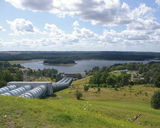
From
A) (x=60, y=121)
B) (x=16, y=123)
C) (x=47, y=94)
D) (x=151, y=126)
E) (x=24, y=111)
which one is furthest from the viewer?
(x=47, y=94)

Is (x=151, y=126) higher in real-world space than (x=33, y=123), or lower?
lower

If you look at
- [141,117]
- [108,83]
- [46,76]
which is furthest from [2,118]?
[46,76]

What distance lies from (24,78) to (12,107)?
8850 cm

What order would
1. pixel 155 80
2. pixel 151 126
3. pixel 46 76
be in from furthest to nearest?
1. pixel 46 76
2. pixel 155 80
3. pixel 151 126

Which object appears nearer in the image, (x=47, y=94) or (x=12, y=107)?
(x=12, y=107)

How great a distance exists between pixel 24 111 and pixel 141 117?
66.1ft

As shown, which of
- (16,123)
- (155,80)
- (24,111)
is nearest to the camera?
(16,123)

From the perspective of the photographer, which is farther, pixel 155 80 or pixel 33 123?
pixel 155 80

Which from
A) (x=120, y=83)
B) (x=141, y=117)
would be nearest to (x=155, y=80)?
(x=120, y=83)

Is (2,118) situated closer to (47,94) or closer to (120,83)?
(47,94)

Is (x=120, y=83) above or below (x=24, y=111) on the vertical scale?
below

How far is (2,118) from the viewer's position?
10.5 m

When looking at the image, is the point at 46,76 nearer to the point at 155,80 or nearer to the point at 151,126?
the point at 155,80

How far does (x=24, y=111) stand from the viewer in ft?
38.7
